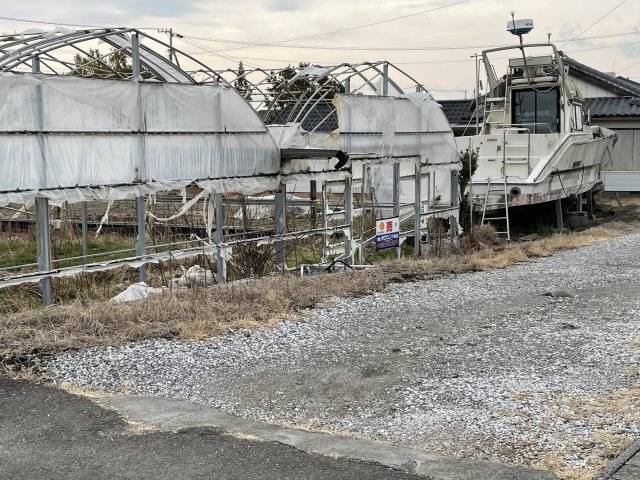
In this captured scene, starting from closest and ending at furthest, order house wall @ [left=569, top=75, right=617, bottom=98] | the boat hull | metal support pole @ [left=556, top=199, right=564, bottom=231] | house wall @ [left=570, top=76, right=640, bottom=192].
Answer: the boat hull → metal support pole @ [left=556, top=199, right=564, bottom=231] → house wall @ [left=570, top=76, right=640, bottom=192] → house wall @ [left=569, top=75, right=617, bottom=98]

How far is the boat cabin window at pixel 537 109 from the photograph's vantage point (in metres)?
20.7

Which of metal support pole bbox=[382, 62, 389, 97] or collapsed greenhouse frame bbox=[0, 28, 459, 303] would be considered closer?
collapsed greenhouse frame bbox=[0, 28, 459, 303]

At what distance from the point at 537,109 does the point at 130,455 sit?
18341mm

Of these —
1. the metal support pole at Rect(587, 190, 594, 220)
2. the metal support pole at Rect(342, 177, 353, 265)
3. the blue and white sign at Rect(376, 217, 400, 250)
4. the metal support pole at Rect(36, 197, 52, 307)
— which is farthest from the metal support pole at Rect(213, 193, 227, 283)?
the metal support pole at Rect(587, 190, 594, 220)

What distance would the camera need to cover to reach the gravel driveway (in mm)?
5395

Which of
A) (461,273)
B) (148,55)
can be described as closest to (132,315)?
(148,55)

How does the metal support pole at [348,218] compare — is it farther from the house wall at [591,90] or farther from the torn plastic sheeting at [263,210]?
the house wall at [591,90]

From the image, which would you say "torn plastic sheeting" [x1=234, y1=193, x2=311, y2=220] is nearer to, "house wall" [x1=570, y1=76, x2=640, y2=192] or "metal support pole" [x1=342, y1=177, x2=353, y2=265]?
"metal support pole" [x1=342, y1=177, x2=353, y2=265]

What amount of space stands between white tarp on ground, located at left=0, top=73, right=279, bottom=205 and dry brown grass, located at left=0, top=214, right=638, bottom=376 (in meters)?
1.63

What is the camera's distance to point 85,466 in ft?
15.7

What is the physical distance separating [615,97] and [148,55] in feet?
68.8

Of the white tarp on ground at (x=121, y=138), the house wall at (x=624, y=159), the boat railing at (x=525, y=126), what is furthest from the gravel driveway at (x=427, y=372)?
the house wall at (x=624, y=159)

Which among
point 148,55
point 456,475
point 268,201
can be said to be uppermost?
point 148,55

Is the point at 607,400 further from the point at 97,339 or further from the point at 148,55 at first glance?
the point at 148,55
